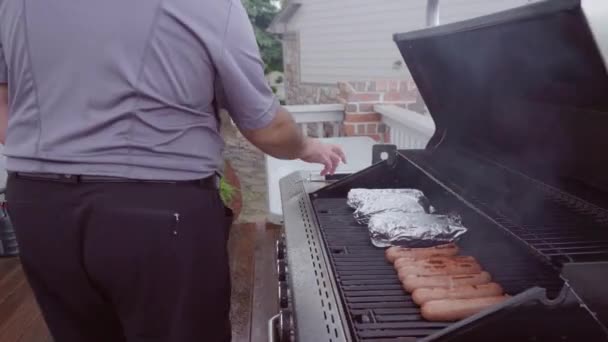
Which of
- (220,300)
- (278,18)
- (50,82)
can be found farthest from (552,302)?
(278,18)

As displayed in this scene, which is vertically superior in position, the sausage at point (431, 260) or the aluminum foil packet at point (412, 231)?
the aluminum foil packet at point (412, 231)

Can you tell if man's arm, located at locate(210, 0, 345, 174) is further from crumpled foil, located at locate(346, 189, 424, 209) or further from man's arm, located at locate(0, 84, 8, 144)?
man's arm, located at locate(0, 84, 8, 144)

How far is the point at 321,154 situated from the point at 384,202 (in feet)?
0.92

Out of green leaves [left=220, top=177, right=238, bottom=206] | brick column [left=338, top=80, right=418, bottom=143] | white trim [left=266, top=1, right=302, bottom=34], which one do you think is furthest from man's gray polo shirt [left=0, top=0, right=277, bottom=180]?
white trim [left=266, top=1, right=302, bottom=34]

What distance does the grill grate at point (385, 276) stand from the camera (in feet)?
3.24

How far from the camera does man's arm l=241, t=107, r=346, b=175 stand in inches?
54.4

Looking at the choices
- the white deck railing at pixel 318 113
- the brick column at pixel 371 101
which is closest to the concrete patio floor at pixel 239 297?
the white deck railing at pixel 318 113

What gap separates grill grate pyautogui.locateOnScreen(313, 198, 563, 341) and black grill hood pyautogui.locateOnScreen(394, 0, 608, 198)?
32 centimetres

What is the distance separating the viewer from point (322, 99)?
8.67 metres

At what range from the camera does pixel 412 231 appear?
1383 mm

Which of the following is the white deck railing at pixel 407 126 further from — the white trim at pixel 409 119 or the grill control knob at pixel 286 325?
the grill control knob at pixel 286 325

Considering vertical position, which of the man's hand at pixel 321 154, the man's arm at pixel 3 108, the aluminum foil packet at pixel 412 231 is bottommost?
the aluminum foil packet at pixel 412 231

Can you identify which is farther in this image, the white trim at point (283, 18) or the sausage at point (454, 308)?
the white trim at point (283, 18)

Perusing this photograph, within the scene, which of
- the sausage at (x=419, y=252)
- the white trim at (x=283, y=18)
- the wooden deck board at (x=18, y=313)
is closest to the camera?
the sausage at (x=419, y=252)
